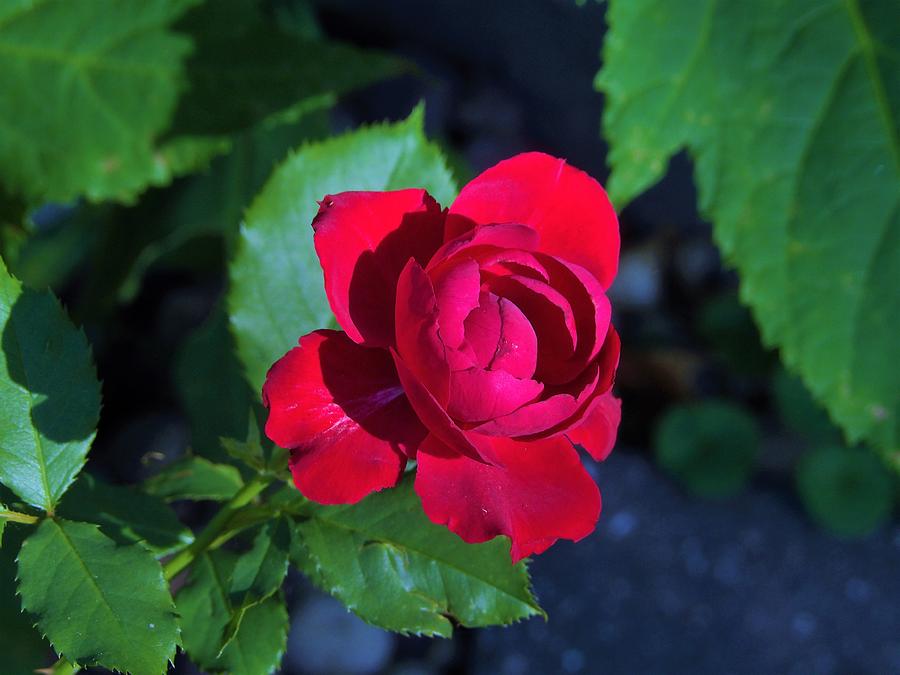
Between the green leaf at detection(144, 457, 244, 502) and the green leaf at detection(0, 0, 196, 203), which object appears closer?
the green leaf at detection(144, 457, 244, 502)

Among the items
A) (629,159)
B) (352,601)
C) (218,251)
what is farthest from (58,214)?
(352,601)

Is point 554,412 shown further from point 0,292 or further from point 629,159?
point 629,159

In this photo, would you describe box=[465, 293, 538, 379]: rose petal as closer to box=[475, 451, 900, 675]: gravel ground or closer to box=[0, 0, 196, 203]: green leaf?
box=[0, 0, 196, 203]: green leaf

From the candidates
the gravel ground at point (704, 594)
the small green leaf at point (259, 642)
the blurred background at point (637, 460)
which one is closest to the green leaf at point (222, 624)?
the small green leaf at point (259, 642)

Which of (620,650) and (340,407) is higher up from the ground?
(340,407)

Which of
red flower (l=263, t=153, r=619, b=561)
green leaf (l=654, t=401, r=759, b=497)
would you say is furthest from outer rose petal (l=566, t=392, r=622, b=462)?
green leaf (l=654, t=401, r=759, b=497)

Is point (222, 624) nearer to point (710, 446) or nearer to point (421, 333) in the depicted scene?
point (421, 333)
